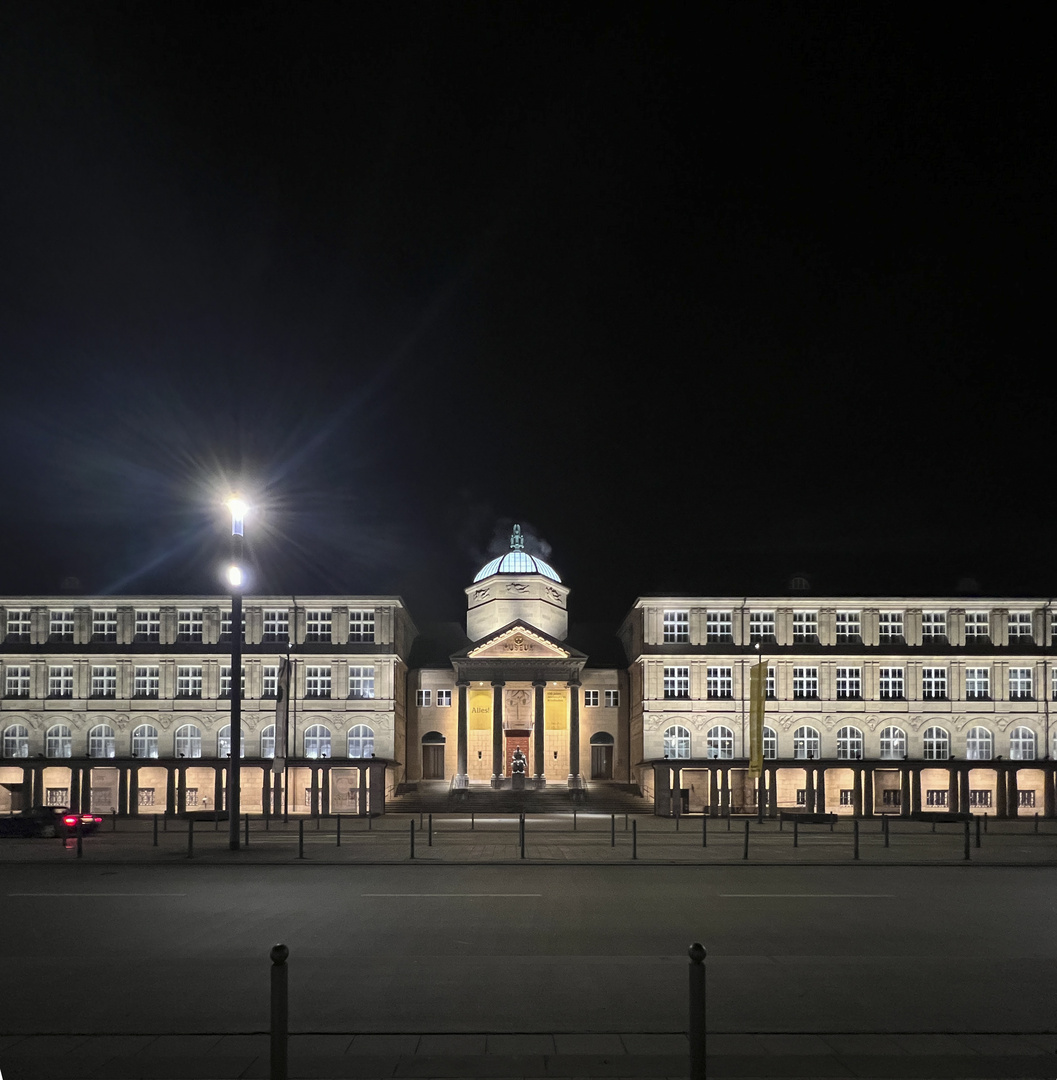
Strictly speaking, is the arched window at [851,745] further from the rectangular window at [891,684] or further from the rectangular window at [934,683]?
the rectangular window at [934,683]

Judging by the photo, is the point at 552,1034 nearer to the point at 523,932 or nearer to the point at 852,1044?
the point at 852,1044

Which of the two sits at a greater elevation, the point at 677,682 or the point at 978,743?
the point at 677,682

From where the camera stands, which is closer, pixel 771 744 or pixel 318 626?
pixel 771 744

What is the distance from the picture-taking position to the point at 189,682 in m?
65.9

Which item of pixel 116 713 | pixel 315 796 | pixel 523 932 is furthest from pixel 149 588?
pixel 523 932

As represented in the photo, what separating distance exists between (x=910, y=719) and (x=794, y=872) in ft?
141

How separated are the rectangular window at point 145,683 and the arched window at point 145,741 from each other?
194 centimetres

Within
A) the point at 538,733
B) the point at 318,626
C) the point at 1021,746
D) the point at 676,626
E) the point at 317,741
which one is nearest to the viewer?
the point at 1021,746

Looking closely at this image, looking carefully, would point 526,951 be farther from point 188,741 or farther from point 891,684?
point 891,684

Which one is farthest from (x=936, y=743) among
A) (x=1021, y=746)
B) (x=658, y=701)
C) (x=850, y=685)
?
(x=658, y=701)

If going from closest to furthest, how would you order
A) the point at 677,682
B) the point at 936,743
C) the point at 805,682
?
the point at 936,743 < the point at 805,682 < the point at 677,682

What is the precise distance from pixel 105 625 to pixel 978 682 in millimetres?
54456

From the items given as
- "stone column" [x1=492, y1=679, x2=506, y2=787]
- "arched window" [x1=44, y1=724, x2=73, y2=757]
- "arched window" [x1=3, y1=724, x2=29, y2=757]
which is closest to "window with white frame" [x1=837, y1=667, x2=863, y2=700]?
"stone column" [x1=492, y1=679, x2=506, y2=787]

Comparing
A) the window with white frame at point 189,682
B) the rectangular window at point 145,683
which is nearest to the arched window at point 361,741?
the window with white frame at point 189,682
